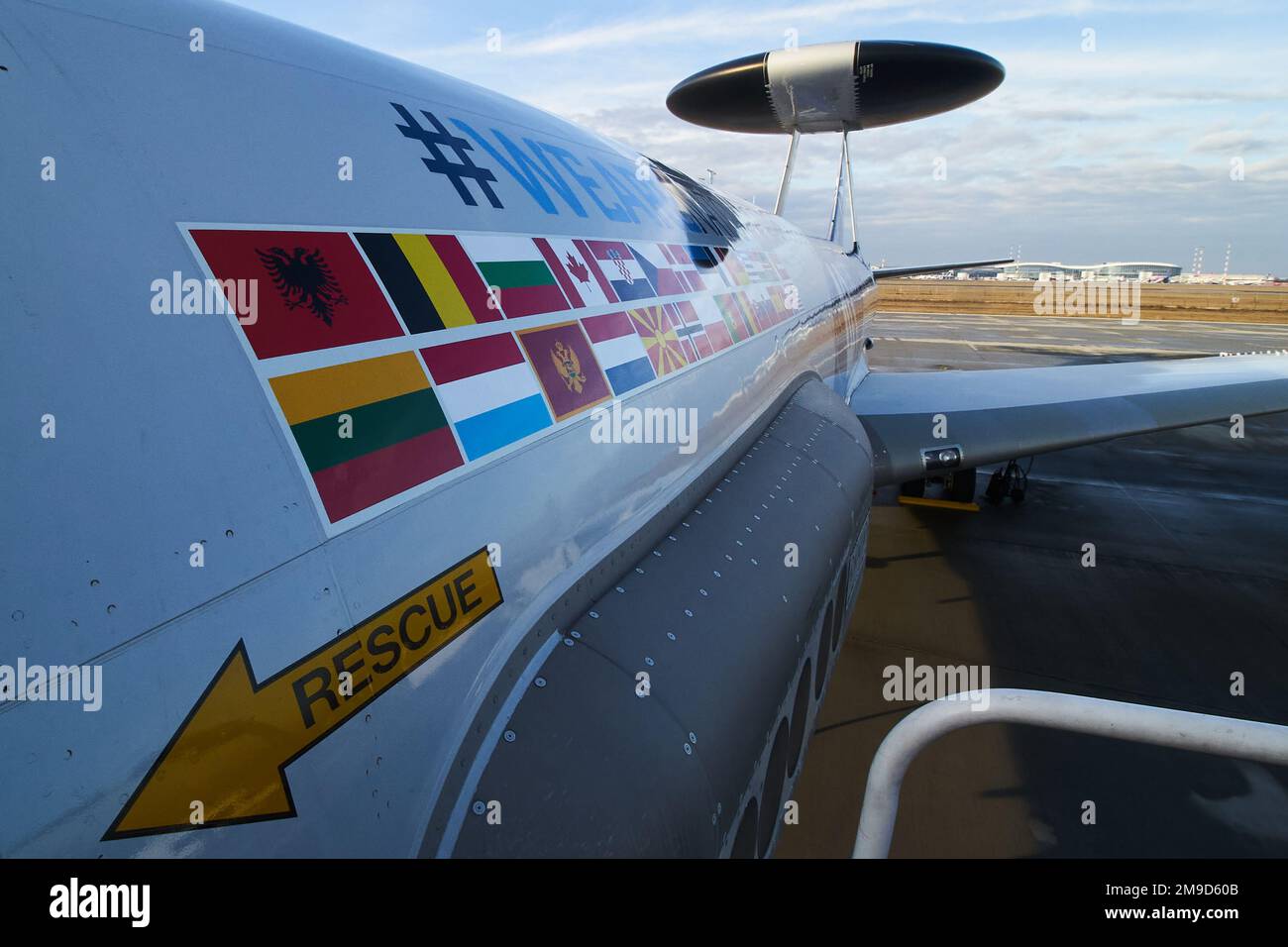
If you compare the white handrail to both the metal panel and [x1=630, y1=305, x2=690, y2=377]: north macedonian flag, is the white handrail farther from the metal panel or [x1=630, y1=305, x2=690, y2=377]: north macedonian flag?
[x1=630, y1=305, x2=690, y2=377]: north macedonian flag

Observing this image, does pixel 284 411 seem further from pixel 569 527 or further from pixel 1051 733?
pixel 1051 733

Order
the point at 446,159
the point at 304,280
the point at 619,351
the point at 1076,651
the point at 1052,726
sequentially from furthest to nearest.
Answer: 1. the point at 1076,651
2. the point at 619,351
3. the point at 446,159
4. the point at 304,280
5. the point at 1052,726

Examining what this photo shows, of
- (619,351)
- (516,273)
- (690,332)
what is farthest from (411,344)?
(690,332)

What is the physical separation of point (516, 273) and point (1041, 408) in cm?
916

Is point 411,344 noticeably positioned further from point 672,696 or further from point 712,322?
point 712,322

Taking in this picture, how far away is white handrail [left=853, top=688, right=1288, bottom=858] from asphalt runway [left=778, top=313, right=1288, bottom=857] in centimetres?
342

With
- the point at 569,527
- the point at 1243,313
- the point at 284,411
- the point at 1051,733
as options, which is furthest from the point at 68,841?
the point at 1243,313

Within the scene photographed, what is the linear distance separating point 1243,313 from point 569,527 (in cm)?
6570

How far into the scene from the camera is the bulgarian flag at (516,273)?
2.36 meters

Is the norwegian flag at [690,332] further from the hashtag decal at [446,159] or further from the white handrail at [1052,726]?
the white handrail at [1052,726]

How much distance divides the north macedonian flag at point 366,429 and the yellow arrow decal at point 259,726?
0.95ft

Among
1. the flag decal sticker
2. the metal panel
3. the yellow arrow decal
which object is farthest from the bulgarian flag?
the yellow arrow decal

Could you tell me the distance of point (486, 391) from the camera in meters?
2.15

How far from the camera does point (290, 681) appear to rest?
139 cm
